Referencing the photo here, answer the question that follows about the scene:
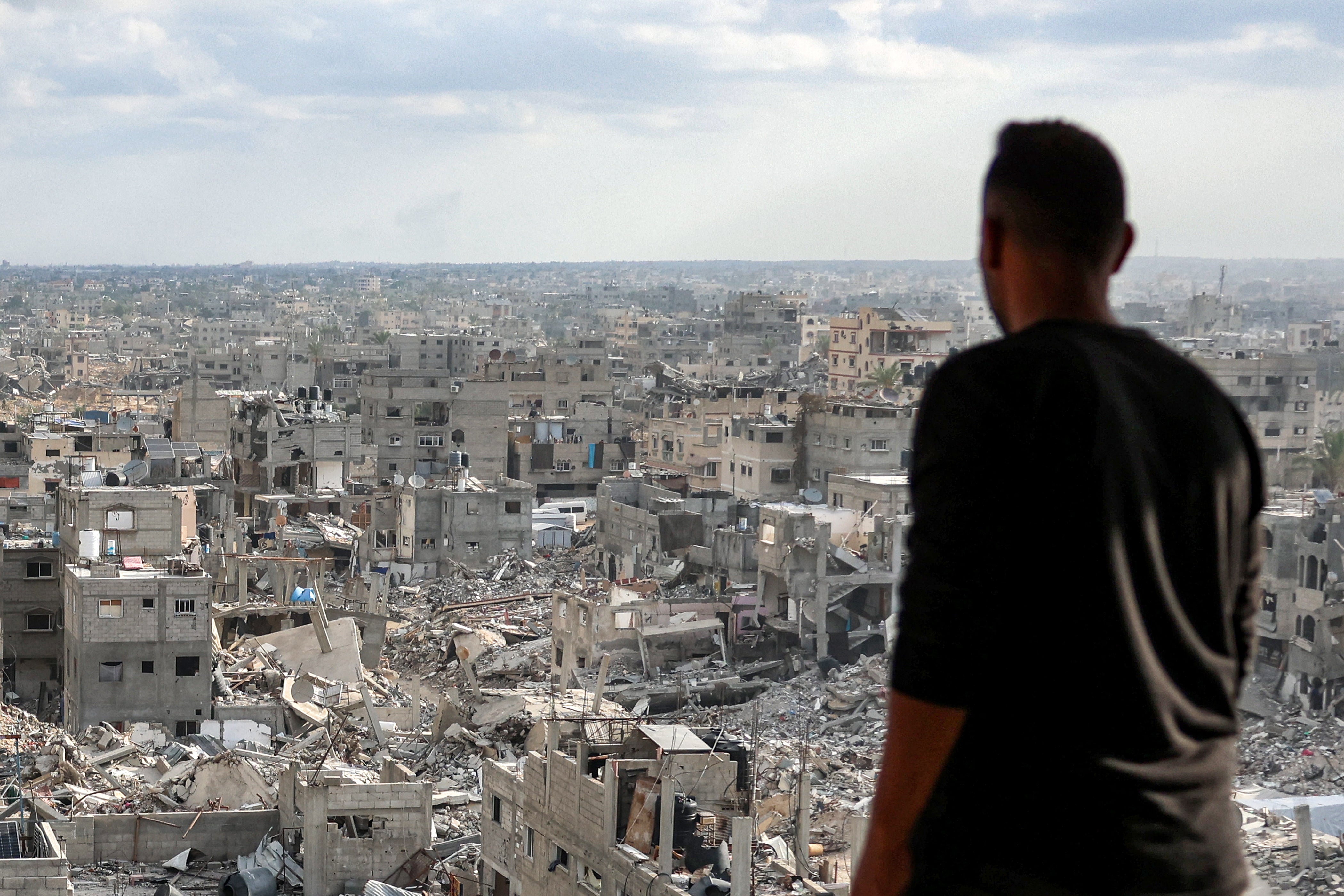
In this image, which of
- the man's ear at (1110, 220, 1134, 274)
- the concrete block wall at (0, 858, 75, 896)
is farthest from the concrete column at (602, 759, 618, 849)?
the man's ear at (1110, 220, 1134, 274)

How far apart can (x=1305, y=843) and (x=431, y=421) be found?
96.2 feet

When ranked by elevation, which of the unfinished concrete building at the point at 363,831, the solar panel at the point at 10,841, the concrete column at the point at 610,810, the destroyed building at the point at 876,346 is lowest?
the unfinished concrete building at the point at 363,831

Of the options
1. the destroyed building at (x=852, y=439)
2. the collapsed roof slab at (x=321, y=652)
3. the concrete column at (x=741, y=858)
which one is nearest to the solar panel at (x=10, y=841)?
the concrete column at (x=741, y=858)

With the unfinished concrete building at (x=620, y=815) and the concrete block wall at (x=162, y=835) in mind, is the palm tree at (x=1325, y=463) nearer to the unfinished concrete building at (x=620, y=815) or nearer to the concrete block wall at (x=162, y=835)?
the unfinished concrete building at (x=620, y=815)

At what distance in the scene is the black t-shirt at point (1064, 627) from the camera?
4.42 ft

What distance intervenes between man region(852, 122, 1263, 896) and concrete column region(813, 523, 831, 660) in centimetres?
2456

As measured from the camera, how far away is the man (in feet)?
4.42

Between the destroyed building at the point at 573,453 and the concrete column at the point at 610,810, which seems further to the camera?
the destroyed building at the point at 573,453

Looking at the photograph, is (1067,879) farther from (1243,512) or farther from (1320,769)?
(1320,769)

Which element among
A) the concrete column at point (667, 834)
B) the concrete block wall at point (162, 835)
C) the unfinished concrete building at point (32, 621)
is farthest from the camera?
the unfinished concrete building at point (32, 621)

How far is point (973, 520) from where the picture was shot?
4.42ft

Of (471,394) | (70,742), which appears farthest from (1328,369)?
(70,742)

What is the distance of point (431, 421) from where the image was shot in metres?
42.5

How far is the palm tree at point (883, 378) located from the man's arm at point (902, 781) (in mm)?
48779
